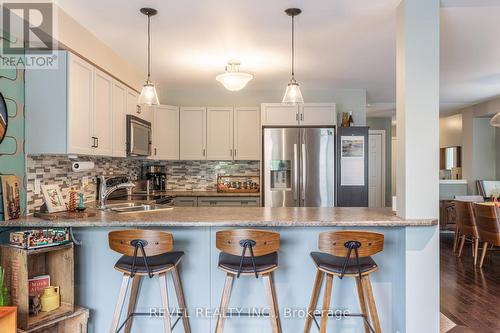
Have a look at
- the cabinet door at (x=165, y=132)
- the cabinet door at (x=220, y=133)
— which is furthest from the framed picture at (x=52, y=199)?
the cabinet door at (x=220, y=133)

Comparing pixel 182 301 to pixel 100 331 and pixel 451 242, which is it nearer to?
pixel 100 331

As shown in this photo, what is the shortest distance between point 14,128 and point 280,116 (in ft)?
11.0

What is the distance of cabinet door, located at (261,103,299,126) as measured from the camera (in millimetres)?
5098

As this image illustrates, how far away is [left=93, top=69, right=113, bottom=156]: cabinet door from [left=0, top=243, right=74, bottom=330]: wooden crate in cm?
111

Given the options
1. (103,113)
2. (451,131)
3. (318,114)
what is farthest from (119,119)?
(451,131)

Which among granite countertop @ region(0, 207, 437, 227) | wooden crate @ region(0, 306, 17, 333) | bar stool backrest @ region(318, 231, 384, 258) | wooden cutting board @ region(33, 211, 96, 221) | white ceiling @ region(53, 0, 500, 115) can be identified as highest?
white ceiling @ region(53, 0, 500, 115)

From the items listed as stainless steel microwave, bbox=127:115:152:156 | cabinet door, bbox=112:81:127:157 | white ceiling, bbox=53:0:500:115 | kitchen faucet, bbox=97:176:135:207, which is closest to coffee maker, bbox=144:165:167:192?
kitchen faucet, bbox=97:176:135:207

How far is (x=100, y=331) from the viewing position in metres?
2.57

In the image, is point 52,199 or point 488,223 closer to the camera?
point 52,199

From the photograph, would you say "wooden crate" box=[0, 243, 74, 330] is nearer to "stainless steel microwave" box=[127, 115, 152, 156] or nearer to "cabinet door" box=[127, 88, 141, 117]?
"stainless steel microwave" box=[127, 115, 152, 156]

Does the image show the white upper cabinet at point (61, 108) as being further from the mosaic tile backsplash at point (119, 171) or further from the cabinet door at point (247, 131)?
the cabinet door at point (247, 131)

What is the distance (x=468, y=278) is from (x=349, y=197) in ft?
5.51

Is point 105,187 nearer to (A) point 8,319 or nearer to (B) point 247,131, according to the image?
(A) point 8,319

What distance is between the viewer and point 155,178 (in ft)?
17.9
